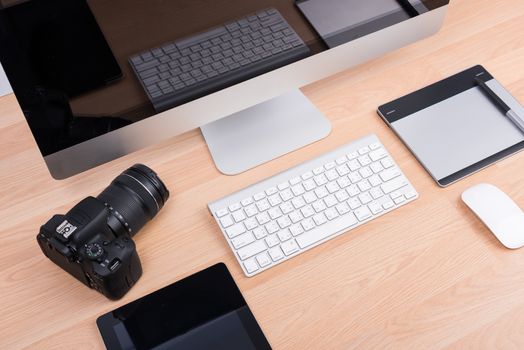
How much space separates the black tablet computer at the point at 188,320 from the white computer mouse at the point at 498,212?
1.16 feet

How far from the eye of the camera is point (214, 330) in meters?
0.72

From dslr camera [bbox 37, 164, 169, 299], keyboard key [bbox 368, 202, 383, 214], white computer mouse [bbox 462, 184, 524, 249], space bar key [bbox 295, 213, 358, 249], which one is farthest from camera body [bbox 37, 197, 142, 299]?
white computer mouse [bbox 462, 184, 524, 249]

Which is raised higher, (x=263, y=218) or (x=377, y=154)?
(x=377, y=154)

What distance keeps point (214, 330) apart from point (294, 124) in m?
0.35

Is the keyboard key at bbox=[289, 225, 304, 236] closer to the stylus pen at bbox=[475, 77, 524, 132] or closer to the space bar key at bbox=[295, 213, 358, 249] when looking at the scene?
the space bar key at bbox=[295, 213, 358, 249]

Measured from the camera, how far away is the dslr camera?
699 millimetres

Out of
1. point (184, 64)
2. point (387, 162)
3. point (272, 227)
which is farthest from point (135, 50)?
point (387, 162)

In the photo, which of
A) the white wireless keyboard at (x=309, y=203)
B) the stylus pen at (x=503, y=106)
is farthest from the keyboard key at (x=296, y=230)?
the stylus pen at (x=503, y=106)

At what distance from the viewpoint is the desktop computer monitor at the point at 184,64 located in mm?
641

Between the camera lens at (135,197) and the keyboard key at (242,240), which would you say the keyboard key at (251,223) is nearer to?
the keyboard key at (242,240)

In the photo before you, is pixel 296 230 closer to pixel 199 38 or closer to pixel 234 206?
pixel 234 206

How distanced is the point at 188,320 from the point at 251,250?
12cm

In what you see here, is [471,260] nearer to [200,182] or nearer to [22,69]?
[200,182]

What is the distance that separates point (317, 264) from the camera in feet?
2.54
